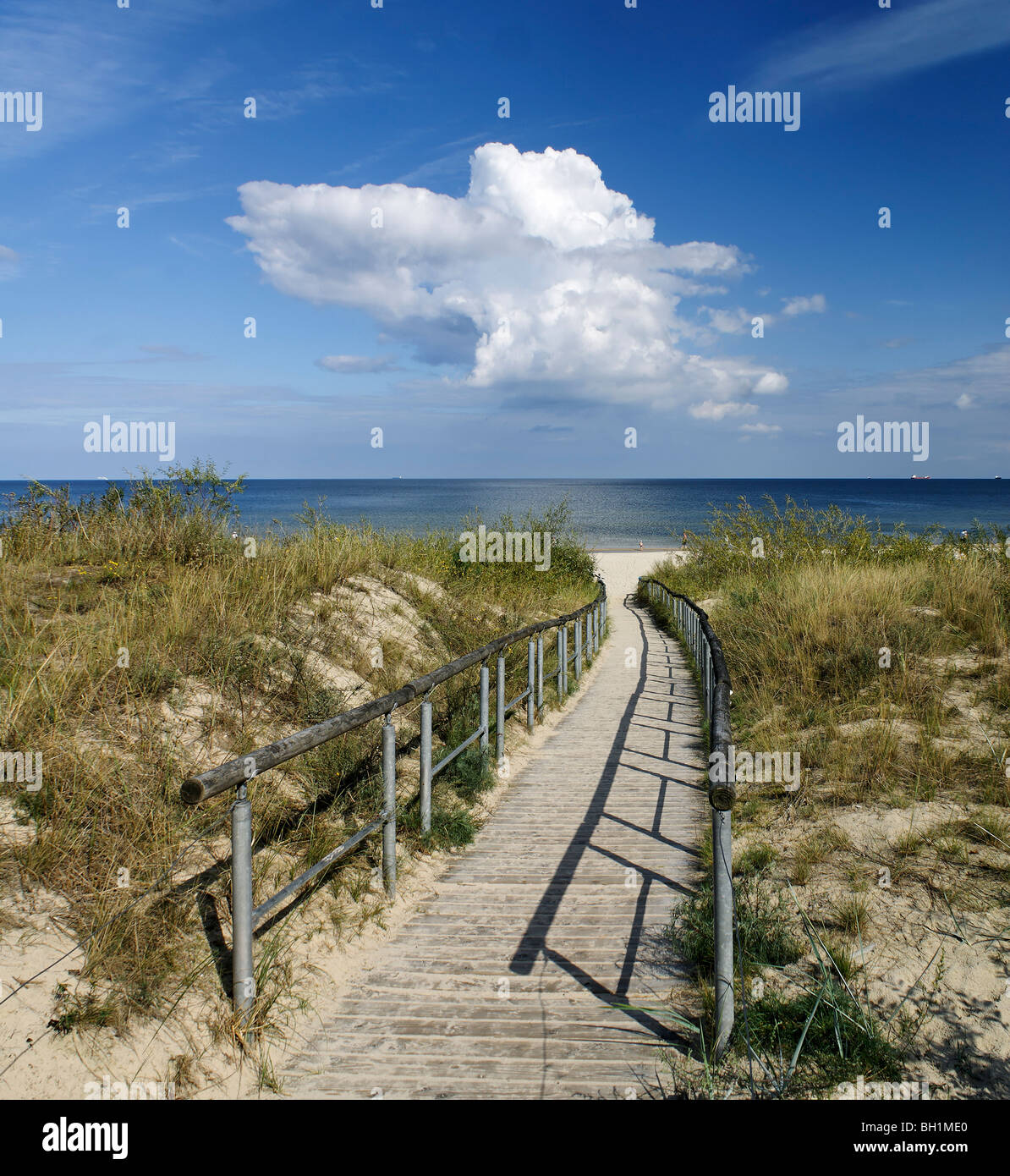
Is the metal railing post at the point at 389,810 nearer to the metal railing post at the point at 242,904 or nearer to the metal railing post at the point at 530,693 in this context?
the metal railing post at the point at 242,904

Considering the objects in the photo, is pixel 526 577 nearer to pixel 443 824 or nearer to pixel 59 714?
pixel 443 824

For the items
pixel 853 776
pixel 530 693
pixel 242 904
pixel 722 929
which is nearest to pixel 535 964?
pixel 722 929

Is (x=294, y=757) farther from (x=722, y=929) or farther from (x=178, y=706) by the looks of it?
(x=722, y=929)

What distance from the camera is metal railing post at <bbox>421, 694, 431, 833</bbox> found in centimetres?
492

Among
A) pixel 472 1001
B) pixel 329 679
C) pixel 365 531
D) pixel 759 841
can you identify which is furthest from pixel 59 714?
pixel 365 531

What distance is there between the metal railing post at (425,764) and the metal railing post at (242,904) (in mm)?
1998

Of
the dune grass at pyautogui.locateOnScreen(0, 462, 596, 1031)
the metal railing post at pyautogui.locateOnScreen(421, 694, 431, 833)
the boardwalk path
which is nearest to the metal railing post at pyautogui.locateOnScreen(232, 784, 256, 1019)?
the dune grass at pyautogui.locateOnScreen(0, 462, 596, 1031)

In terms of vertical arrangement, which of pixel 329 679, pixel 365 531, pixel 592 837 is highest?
pixel 365 531

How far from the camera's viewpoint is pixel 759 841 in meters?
4.91

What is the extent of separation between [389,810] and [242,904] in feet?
4.86

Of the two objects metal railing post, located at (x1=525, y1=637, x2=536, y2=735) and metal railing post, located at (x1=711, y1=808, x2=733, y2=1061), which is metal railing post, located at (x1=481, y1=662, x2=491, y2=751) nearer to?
metal railing post, located at (x1=525, y1=637, x2=536, y2=735)

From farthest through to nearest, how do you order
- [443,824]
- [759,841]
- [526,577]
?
[526,577] → [443,824] → [759,841]

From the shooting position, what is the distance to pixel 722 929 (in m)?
2.99
